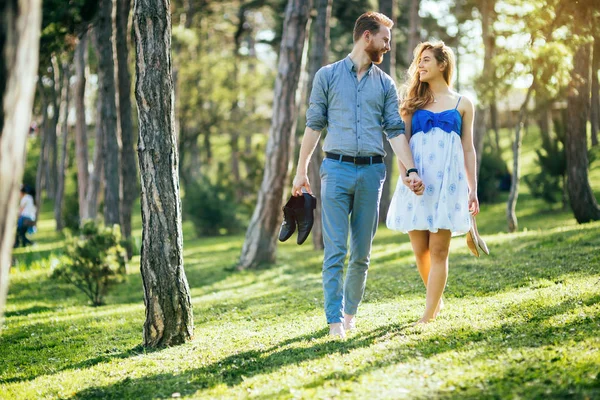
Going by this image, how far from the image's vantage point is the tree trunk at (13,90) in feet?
8.94

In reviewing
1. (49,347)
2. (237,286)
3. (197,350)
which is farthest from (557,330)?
(237,286)

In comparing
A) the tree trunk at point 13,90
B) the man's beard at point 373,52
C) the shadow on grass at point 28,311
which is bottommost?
the shadow on grass at point 28,311

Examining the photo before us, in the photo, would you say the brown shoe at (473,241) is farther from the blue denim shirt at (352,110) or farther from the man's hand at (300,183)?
the man's hand at (300,183)

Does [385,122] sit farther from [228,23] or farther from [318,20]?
[228,23]

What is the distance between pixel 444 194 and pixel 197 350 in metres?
2.39

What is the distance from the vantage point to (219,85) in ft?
88.9

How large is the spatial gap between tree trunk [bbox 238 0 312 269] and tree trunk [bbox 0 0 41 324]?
929 centimetres

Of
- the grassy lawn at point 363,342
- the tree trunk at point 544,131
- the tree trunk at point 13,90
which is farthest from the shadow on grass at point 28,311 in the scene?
the tree trunk at point 544,131

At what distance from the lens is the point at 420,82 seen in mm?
5555

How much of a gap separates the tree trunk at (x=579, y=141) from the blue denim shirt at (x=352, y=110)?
9339 mm

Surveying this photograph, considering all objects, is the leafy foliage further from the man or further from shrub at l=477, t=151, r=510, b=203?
the man

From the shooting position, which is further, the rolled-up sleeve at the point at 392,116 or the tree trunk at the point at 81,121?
the tree trunk at the point at 81,121

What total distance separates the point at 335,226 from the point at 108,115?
1005 cm

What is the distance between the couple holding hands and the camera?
207 inches
